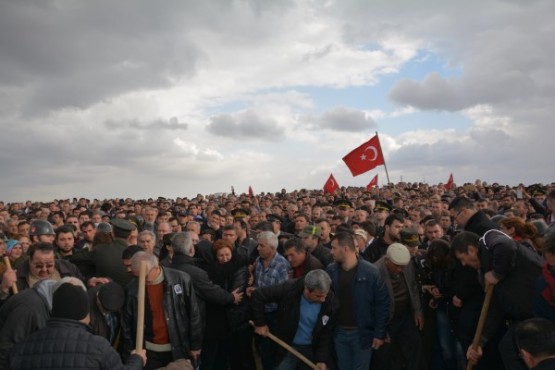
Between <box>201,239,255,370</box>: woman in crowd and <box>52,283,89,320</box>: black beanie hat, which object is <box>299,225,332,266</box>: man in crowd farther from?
<box>52,283,89,320</box>: black beanie hat

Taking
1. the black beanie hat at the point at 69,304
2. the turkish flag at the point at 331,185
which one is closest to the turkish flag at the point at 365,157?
the turkish flag at the point at 331,185

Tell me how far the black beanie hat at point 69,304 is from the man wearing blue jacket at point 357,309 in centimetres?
330

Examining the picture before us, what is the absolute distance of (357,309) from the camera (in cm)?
580

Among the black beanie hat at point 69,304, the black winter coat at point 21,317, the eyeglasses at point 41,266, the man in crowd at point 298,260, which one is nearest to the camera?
the black beanie hat at point 69,304

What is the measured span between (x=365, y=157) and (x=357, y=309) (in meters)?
13.5

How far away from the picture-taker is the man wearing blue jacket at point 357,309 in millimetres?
5750

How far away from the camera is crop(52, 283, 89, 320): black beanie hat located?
11.5 feet

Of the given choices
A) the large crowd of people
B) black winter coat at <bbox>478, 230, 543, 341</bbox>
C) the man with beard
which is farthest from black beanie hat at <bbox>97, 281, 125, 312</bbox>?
black winter coat at <bbox>478, 230, 543, 341</bbox>

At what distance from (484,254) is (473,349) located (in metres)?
1.17

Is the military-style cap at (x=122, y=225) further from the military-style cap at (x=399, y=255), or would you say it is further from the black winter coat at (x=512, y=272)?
the black winter coat at (x=512, y=272)

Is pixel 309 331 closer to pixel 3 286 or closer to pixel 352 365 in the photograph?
pixel 352 365

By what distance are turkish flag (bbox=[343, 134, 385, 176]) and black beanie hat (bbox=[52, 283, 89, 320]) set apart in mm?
16033

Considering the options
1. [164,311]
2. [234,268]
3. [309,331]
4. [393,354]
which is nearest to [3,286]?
[164,311]

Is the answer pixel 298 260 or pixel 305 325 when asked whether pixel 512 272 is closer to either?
pixel 305 325
